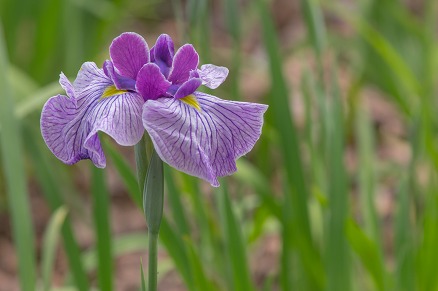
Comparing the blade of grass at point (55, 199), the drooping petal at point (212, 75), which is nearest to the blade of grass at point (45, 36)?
the blade of grass at point (55, 199)

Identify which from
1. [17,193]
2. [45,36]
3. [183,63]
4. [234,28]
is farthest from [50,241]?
[45,36]

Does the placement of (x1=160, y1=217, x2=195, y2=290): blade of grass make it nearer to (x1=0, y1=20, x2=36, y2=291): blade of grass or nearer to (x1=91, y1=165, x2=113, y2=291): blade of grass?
(x1=91, y1=165, x2=113, y2=291): blade of grass

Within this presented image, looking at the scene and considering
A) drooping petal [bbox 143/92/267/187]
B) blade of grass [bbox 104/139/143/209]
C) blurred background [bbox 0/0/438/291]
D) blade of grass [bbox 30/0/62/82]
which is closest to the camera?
drooping petal [bbox 143/92/267/187]

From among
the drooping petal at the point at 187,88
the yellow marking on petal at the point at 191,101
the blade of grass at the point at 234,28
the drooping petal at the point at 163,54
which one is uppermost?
the blade of grass at the point at 234,28

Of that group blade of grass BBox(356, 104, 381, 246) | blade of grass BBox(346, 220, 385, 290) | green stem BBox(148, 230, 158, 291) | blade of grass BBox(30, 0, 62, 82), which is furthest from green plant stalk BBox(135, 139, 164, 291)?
blade of grass BBox(30, 0, 62, 82)

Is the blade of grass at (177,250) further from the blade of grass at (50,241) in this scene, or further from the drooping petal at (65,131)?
the drooping petal at (65,131)
